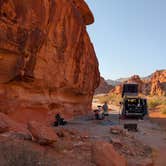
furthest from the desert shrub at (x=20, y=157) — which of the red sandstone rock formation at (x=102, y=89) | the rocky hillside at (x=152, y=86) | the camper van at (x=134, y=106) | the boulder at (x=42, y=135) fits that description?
the red sandstone rock formation at (x=102, y=89)

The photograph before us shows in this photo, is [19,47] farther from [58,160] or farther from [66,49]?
[58,160]

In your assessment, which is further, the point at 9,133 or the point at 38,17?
the point at 38,17

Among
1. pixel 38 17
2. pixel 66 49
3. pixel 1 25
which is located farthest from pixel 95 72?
pixel 1 25

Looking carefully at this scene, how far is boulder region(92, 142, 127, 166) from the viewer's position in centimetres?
639

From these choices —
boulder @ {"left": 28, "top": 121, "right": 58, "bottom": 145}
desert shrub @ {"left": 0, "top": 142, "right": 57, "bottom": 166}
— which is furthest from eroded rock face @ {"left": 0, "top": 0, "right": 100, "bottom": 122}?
desert shrub @ {"left": 0, "top": 142, "right": 57, "bottom": 166}

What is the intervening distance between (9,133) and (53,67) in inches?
310

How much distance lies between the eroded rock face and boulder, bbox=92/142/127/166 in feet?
21.7

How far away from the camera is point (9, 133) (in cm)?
807

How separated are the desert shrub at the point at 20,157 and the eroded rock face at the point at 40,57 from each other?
5853mm

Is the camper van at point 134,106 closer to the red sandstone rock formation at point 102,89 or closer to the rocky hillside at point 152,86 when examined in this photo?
the rocky hillside at point 152,86

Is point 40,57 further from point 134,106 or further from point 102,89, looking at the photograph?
point 102,89

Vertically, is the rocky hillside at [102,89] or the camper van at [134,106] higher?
the rocky hillside at [102,89]

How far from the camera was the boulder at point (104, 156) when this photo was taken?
21.0ft

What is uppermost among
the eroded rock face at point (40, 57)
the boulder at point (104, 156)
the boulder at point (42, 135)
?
the eroded rock face at point (40, 57)
